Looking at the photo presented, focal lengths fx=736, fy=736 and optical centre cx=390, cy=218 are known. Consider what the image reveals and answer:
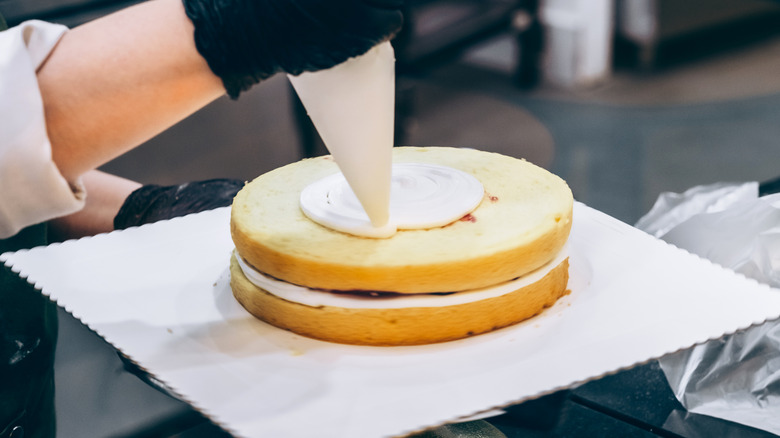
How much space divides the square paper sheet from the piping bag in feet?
0.63

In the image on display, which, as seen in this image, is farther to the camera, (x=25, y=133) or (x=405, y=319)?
(x=405, y=319)

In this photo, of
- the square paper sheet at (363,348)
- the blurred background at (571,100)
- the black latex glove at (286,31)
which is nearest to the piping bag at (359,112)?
the black latex glove at (286,31)

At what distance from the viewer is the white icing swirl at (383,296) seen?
82cm

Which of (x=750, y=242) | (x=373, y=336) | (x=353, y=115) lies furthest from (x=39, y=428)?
(x=750, y=242)

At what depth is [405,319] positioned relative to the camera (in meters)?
0.82

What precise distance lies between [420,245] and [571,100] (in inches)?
134

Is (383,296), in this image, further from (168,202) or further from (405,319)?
(168,202)

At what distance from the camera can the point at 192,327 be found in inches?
33.3

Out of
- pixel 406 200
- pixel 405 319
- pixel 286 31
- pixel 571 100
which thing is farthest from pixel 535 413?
pixel 571 100

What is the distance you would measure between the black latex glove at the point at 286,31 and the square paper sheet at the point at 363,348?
31 centimetres

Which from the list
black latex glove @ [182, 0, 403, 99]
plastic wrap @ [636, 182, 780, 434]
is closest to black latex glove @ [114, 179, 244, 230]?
black latex glove @ [182, 0, 403, 99]

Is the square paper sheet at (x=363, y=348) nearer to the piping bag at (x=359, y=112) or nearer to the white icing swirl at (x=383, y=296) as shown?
the white icing swirl at (x=383, y=296)

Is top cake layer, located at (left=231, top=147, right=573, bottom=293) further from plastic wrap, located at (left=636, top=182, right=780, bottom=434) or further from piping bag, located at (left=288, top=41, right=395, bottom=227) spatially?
plastic wrap, located at (left=636, top=182, right=780, bottom=434)

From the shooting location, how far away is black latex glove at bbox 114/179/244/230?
1203 mm
